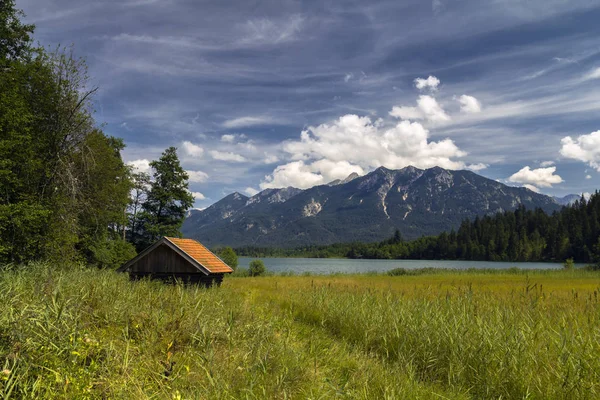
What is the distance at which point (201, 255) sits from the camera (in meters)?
20.3

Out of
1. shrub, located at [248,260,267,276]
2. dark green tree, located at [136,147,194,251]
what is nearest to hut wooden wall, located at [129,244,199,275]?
dark green tree, located at [136,147,194,251]

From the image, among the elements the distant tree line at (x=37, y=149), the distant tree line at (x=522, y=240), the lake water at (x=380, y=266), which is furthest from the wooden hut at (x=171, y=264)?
the distant tree line at (x=522, y=240)

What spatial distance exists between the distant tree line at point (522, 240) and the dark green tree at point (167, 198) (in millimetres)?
115420

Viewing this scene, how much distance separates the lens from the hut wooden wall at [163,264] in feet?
63.7

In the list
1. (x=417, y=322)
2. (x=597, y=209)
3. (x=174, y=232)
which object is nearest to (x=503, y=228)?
(x=597, y=209)

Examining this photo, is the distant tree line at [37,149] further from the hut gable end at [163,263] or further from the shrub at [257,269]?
the shrub at [257,269]

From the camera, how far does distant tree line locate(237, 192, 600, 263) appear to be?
4537 inches

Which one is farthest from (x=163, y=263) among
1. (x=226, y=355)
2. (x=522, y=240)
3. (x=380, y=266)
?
(x=522, y=240)

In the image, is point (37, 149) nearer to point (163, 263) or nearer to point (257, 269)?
point (163, 263)

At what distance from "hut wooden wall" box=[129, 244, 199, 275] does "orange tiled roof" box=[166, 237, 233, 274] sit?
49cm

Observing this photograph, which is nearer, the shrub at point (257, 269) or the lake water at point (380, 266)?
the shrub at point (257, 269)

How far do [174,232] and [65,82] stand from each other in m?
23.3

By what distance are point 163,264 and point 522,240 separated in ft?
465

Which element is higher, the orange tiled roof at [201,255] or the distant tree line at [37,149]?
the distant tree line at [37,149]
